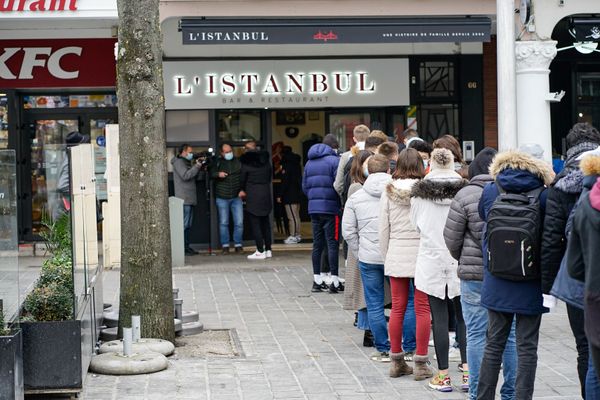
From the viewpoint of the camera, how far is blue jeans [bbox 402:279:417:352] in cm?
914

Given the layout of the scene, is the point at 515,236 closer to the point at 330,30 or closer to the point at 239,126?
the point at 330,30

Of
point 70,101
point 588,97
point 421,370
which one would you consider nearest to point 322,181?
point 421,370

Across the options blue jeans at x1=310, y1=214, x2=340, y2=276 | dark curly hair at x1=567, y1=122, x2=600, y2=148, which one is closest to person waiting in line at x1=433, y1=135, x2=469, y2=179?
dark curly hair at x1=567, y1=122, x2=600, y2=148

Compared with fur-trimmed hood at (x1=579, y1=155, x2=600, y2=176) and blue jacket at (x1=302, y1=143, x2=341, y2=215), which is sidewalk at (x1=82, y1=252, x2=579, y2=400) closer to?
blue jacket at (x1=302, y1=143, x2=341, y2=215)

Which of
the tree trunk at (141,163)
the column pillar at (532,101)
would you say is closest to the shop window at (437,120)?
the column pillar at (532,101)

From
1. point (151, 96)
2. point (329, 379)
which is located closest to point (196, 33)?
point (151, 96)

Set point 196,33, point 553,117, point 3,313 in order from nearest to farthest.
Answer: point 3,313 → point 196,33 → point 553,117

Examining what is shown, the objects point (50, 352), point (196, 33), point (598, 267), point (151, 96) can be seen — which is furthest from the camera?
point (196, 33)

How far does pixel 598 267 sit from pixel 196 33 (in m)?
11.1

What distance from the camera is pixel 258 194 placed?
56.1 feet

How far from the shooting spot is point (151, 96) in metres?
9.70

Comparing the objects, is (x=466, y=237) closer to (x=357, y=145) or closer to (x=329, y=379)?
(x=329, y=379)

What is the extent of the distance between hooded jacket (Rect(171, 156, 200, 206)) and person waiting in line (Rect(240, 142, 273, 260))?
785 millimetres

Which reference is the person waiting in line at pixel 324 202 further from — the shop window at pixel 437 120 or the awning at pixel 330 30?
the shop window at pixel 437 120
